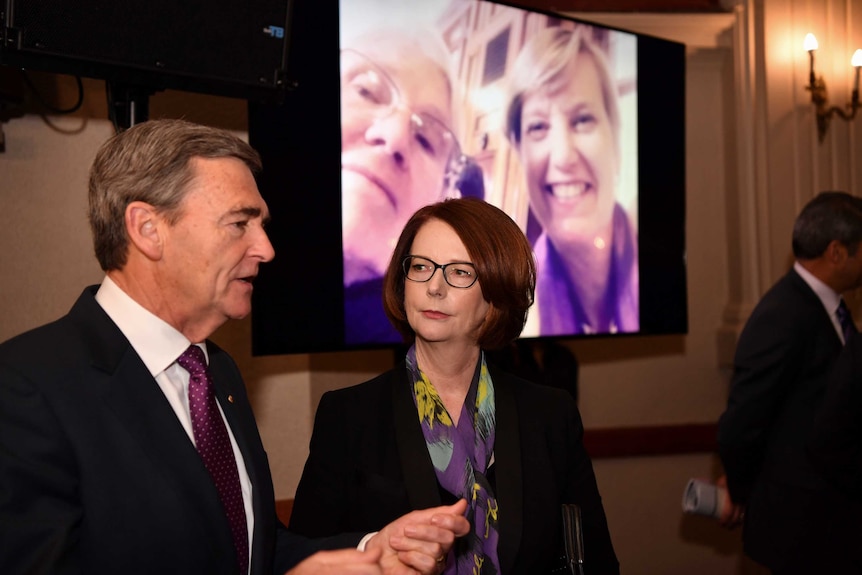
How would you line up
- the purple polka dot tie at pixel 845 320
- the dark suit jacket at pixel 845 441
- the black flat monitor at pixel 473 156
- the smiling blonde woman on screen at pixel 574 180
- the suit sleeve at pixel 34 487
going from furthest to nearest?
the smiling blonde woman on screen at pixel 574 180 → the purple polka dot tie at pixel 845 320 → the black flat monitor at pixel 473 156 → the dark suit jacket at pixel 845 441 → the suit sleeve at pixel 34 487

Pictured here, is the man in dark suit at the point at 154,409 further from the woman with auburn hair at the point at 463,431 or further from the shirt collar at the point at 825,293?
the shirt collar at the point at 825,293

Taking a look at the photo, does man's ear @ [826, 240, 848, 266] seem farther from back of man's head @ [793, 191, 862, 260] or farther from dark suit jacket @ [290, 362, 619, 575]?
dark suit jacket @ [290, 362, 619, 575]

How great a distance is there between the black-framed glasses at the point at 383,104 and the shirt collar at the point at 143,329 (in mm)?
1600

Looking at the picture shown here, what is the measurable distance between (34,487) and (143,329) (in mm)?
349

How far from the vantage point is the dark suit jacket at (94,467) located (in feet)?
4.03

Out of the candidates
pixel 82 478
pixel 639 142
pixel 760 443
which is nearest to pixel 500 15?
pixel 639 142

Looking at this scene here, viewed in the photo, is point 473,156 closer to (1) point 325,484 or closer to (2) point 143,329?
(1) point 325,484

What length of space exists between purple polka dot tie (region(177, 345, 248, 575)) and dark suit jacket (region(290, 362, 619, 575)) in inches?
18.6

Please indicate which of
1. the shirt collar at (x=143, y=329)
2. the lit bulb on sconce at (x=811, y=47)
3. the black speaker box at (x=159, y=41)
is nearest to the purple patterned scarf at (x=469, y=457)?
the shirt collar at (x=143, y=329)

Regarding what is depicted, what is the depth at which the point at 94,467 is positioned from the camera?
132 cm

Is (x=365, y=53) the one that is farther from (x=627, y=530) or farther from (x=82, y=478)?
(x=627, y=530)

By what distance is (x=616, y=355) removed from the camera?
4.50m

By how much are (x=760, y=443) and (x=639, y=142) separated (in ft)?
4.76

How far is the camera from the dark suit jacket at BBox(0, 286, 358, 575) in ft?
4.03
